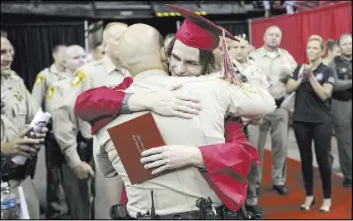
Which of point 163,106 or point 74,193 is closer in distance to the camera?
point 163,106

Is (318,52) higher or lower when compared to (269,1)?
lower

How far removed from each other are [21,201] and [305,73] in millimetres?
1319

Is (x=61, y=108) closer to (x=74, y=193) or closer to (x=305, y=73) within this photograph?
(x=74, y=193)

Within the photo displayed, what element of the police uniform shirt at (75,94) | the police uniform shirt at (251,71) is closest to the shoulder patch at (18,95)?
the police uniform shirt at (75,94)

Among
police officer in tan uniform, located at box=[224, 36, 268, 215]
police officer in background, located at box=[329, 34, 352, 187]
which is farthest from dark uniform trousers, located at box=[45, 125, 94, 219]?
police officer in background, located at box=[329, 34, 352, 187]

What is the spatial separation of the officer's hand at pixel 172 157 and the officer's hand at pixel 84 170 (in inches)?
42.3

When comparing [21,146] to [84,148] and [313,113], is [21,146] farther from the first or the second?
[313,113]

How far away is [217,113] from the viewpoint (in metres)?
0.89

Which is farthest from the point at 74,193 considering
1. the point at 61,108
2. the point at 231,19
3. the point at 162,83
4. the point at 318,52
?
the point at 162,83

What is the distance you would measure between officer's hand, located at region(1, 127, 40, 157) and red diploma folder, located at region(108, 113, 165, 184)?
0.77 metres

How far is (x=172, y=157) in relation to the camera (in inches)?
34.8

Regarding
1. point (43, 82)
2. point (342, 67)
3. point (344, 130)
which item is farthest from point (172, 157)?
point (344, 130)

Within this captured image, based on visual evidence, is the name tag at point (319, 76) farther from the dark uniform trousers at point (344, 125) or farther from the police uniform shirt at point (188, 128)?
the police uniform shirt at point (188, 128)

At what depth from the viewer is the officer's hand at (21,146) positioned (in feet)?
5.25
